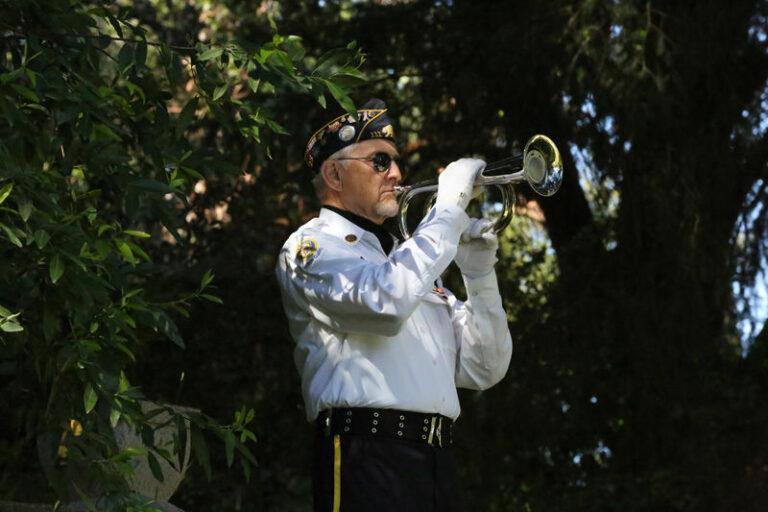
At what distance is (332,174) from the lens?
11.3ft

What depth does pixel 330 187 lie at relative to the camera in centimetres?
343

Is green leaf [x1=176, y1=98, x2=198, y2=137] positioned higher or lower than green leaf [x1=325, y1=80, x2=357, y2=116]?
lower

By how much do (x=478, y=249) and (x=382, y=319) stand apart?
1.48 ft

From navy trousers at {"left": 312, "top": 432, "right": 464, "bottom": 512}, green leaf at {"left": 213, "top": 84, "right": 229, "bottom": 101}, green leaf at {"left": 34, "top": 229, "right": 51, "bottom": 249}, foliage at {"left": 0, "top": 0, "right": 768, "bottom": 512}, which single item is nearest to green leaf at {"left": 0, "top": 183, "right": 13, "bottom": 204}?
green leaf at {"left": 34, "top": 229, "right": 51, "bottom": 249}

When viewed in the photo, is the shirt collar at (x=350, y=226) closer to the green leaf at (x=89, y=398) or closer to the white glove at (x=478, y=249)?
the white glove at (x=478, y=249)

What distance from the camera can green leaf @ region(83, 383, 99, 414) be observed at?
3115 millimetres

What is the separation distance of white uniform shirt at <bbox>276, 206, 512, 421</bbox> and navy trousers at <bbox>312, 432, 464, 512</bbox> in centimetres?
9

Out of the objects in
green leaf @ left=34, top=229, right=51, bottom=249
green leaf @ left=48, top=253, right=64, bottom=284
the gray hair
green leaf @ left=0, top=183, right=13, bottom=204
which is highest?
the gray hair

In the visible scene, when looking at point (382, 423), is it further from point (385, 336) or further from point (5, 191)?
point (5, 191)

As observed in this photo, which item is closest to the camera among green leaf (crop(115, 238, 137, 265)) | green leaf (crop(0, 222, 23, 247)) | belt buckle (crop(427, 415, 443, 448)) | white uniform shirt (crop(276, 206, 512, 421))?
green leaf (crop(0, 222, 23, 247))

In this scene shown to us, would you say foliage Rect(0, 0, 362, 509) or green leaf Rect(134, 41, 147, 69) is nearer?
foliage Rect(0, 0, 362, 509)

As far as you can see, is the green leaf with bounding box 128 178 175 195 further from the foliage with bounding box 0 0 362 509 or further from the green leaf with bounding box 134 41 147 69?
the green leaf with bounding box 134 41 147 69

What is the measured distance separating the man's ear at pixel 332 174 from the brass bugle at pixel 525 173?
0.56 feet

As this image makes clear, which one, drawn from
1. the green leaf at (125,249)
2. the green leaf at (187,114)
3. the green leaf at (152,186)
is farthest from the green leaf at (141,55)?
the green leaf at (125,249)
